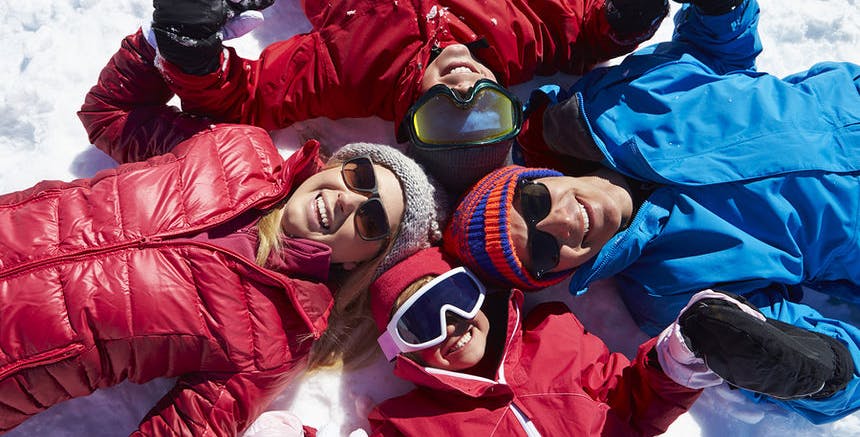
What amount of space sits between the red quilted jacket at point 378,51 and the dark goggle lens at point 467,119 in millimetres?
158

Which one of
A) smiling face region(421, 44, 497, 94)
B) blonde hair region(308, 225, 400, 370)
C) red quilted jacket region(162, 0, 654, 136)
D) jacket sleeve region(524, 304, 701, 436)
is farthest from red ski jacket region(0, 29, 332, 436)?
jacket sleeve region(524, 304, 701, 436)

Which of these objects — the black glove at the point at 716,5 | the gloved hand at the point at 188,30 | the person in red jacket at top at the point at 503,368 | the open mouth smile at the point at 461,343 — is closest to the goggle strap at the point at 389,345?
the person in red jacket at top at the point at 503,368

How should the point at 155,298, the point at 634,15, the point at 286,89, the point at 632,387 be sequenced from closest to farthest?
1. the point at 155,298
2. the point at 632,387
3. the point at 634,15
4. the point at 286,89

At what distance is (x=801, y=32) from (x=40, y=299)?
116 inches

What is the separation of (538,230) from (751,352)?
25.4 inches

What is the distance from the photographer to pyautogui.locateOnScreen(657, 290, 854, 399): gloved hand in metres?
1.56

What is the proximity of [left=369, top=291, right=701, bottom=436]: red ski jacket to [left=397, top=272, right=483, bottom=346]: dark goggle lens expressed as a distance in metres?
0.09

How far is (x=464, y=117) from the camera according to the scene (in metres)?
1.92

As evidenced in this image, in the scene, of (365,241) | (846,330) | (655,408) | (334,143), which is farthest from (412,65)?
(846,330)

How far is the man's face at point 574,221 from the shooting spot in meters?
1.79

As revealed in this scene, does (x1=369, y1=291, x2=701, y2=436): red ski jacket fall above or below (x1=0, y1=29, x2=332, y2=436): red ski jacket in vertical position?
below

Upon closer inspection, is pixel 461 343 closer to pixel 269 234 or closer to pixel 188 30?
pixel 269 234

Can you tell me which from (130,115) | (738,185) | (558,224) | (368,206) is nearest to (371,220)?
(368,206)

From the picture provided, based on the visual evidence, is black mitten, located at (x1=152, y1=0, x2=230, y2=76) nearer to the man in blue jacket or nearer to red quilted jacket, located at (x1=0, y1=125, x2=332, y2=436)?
red quilted jacket, located at (x1=0, y1=125, x2=332, y2=436)
